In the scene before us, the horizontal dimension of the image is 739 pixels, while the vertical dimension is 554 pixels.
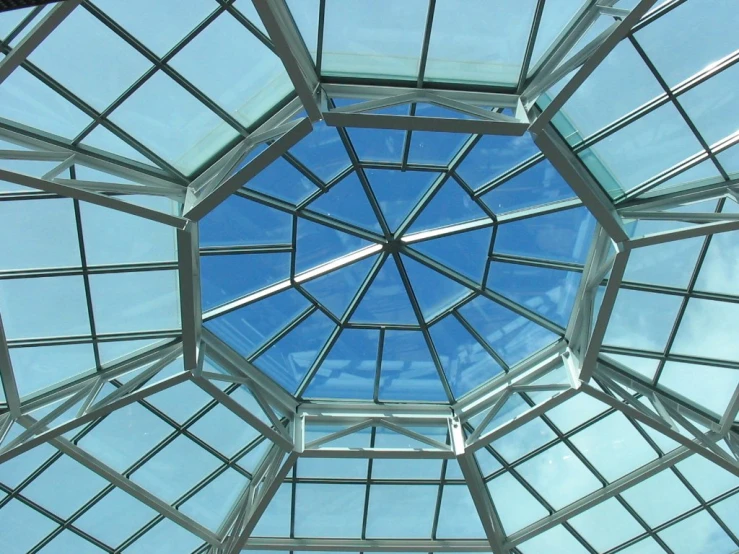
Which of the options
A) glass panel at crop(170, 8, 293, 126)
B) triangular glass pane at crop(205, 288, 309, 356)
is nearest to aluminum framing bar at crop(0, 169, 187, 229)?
glass panel at crop(170, 8, 293, 126)

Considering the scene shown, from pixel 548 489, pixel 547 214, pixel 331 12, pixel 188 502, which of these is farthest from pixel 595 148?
pixel 188 502

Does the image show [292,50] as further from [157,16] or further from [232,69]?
[157,16]

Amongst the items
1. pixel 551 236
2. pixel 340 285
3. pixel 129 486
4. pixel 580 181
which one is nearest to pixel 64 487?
pixel 129 486

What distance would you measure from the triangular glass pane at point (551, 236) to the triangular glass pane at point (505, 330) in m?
2.02

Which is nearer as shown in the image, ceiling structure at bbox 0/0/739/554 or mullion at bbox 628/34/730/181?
ceiling structure at bbox 0/0/739/554

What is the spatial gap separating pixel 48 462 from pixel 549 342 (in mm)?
15318

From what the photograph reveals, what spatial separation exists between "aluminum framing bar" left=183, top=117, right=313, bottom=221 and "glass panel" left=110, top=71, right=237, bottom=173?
0.96 metres

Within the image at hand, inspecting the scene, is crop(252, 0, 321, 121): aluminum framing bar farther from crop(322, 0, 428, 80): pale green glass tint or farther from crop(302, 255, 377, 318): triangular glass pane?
crop(302, 255, 377, 318): triangular glass pane

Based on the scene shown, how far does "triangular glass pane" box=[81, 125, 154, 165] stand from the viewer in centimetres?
1744

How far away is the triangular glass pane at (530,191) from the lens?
2016cm

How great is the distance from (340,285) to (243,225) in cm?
346

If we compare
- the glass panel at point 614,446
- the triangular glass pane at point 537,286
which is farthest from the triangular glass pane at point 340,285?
the glass panel at point 614,446

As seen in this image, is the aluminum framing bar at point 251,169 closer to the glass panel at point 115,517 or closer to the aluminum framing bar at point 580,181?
the aluminum framing bar at point 580,181

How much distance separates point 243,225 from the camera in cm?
2078
